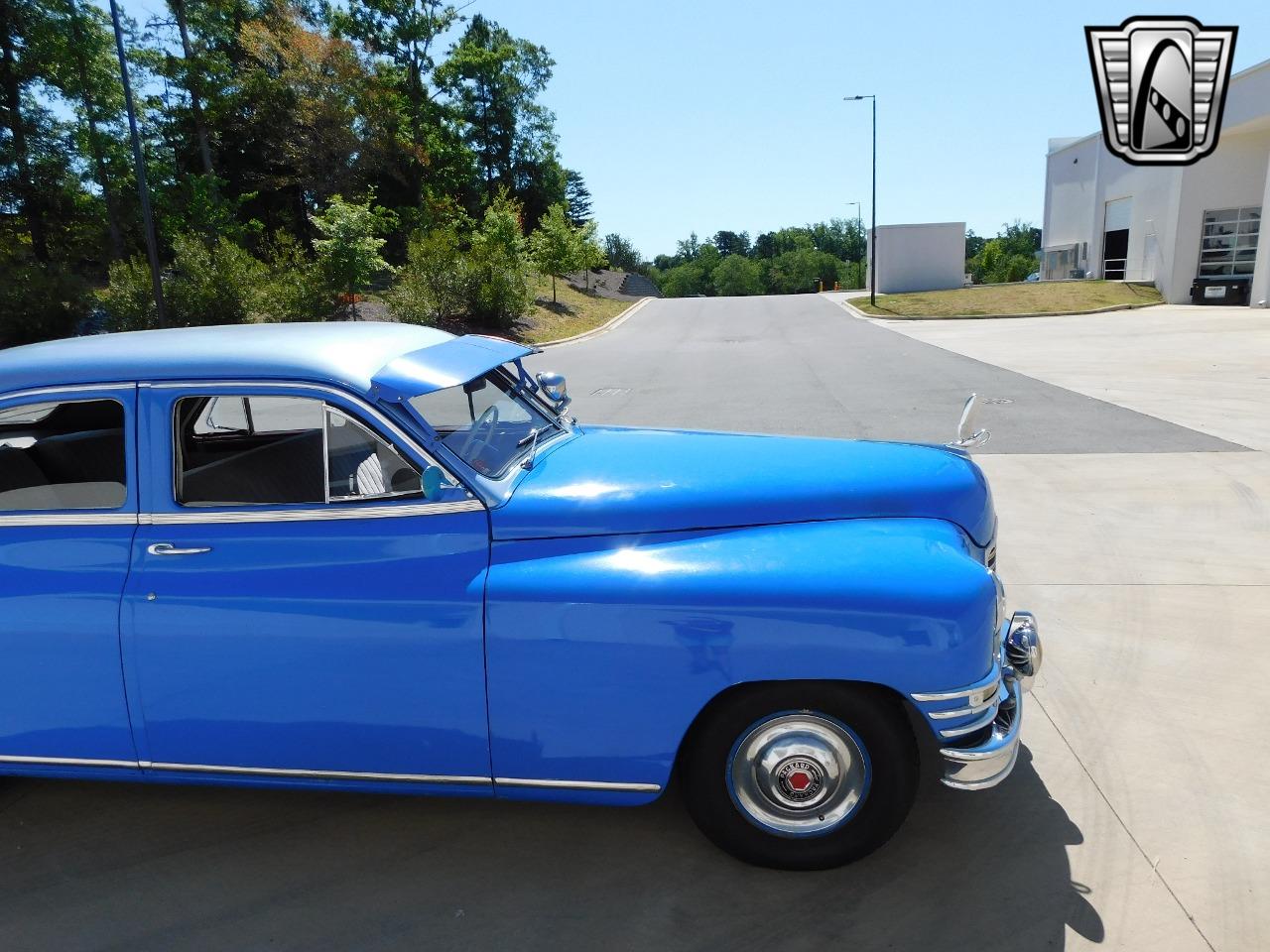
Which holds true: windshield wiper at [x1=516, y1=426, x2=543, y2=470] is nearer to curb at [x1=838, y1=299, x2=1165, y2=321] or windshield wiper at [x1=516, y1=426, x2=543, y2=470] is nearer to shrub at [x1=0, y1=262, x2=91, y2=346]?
shrub at [x1=0, y1=262, x2=91, y2=346]

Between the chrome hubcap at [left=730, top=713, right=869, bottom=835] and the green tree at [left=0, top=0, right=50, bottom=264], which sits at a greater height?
the green tree at [left=0, top=0, right=50, bottom=264]

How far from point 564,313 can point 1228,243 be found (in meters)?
24.2

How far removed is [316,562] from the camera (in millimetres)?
2854

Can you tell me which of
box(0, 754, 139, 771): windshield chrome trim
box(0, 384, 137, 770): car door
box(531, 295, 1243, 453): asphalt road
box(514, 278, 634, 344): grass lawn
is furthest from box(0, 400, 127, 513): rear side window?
box(514, 278, 634, 344): grass lawn

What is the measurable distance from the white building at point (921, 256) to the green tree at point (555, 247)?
13770 mm

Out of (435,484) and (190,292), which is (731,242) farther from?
(435,484)

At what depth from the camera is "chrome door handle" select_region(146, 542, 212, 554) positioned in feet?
9.47

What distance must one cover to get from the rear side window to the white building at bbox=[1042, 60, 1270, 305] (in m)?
31.5

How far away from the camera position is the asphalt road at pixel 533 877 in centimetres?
264

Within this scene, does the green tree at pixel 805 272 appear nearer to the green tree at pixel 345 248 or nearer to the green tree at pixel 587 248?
the green tree at pixel 587 248

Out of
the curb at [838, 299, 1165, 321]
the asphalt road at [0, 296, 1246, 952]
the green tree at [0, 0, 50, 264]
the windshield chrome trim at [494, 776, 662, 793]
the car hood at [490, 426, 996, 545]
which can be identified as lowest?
the asphalt road at [0, 296, 1246, 952]

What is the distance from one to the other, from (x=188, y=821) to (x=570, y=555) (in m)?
1.87

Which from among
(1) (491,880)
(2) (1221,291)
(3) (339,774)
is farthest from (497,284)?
(1) (491,880)

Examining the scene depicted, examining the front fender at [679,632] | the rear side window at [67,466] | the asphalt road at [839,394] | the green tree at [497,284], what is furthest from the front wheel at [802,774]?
the green tree at [497,284]
